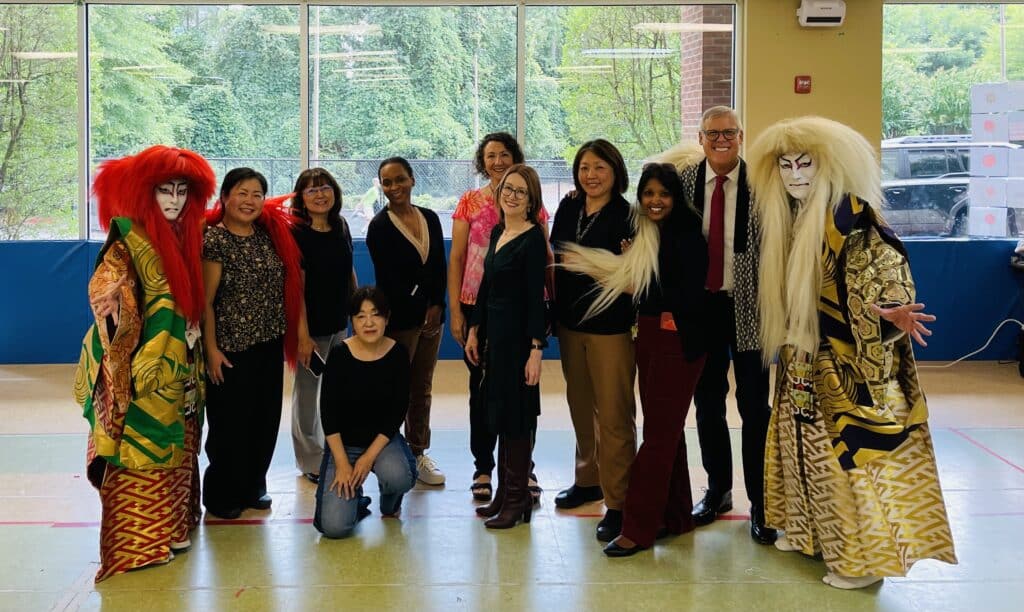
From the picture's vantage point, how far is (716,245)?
12.9ft

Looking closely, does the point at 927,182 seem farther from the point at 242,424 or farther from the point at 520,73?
the point at 242,424

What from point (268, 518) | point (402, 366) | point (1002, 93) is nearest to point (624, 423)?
point (402, 366)

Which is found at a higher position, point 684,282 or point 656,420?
point 684,282

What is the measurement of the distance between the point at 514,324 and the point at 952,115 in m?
5.28

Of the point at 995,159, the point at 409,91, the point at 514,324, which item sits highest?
the point at 409,91

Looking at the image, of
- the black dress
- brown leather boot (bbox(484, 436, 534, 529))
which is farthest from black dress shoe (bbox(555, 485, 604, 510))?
the black dress

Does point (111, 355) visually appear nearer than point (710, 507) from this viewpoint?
Yes

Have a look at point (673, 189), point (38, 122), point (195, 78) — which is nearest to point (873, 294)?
point (673, 189)

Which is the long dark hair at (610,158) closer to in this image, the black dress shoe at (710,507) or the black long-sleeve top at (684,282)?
→ the black long-sleeve top at (684,282)

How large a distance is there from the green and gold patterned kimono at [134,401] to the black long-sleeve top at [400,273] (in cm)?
97

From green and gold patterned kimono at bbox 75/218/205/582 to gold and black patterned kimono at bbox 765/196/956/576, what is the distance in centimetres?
216

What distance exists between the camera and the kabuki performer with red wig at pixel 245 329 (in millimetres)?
4199

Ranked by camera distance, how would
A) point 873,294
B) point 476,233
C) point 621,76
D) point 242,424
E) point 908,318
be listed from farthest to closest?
1. point 621,76
2. point 476,233
3. point 242,424
4. point 873,294
5. point 908,318

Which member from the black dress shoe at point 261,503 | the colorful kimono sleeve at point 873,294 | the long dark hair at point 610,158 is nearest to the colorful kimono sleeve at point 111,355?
the black dress shoe at point 261,503
